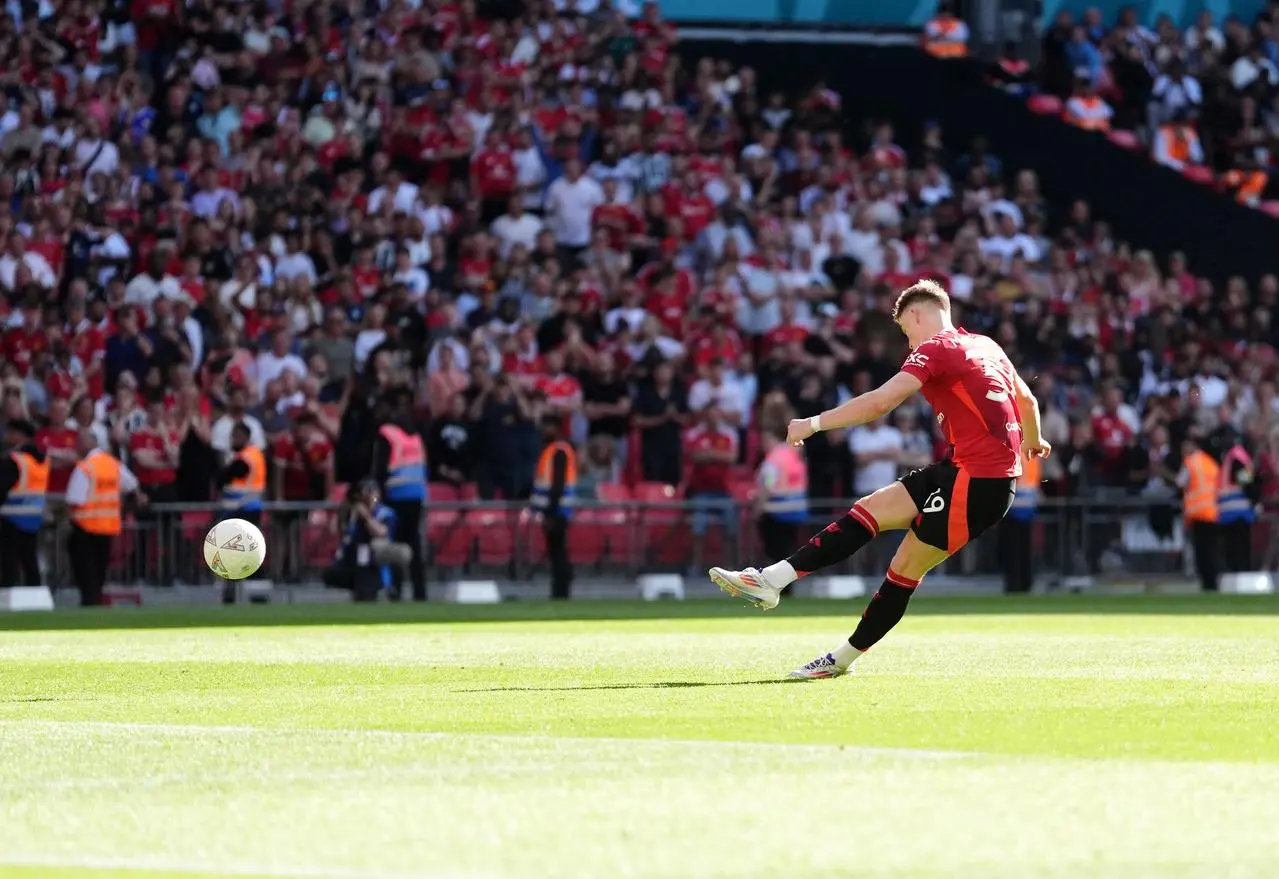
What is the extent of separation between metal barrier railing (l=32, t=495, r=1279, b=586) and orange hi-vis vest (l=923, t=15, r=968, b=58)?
29.9ft

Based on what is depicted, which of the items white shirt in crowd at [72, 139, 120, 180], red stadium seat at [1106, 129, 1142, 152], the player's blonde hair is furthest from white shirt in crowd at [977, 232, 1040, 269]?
the player's blonde hair

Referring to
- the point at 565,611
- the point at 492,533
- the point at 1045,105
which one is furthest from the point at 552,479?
the point at 1045,105

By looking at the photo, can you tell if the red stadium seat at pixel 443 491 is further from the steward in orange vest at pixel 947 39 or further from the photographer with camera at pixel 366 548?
the steward in orange vest at pixel 947 39

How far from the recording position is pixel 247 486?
83.8 feet

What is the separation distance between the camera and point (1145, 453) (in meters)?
30.2

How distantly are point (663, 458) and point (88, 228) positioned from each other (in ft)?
24.2

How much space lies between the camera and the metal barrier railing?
84.5ft

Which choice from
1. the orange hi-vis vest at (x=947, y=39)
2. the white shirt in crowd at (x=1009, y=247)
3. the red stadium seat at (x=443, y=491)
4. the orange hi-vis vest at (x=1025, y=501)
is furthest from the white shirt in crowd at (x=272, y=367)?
the orange hi-vis vest at (x=947, y=39)

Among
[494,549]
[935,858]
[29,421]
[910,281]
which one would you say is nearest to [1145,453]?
[910,281]

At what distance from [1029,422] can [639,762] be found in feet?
17.4

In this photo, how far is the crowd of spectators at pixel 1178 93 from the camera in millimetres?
35500

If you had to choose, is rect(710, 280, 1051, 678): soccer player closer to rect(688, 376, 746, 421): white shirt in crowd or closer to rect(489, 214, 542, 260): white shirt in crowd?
rect(688, 376, 746, 421): white shirt in crowd

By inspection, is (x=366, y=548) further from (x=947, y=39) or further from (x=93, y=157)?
(x=947, y=39)

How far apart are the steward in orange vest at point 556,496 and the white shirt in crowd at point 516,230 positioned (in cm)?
369
